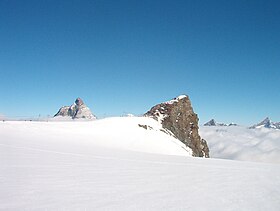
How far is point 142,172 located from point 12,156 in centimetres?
575

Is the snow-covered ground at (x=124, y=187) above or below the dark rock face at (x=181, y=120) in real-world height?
below

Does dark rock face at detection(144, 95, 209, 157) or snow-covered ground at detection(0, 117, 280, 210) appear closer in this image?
snow-covered ground at detection(0, 117, 280, 210)

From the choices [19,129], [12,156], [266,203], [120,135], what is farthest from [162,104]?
[266,203]

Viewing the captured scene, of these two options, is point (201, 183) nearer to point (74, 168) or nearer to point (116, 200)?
point (116, 200)

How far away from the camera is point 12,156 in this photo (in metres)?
11.6

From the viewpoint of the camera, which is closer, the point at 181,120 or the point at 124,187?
the point at 124,187

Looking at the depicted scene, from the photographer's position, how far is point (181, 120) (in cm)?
5800

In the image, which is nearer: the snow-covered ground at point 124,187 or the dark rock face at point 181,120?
the snow-covered ground at point 124,187

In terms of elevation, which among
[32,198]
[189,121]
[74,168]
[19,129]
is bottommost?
[32,198]

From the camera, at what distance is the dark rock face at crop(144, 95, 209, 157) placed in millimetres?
53750

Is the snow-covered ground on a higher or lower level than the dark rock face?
lower

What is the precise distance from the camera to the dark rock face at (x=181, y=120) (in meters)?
53.8

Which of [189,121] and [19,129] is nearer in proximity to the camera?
[19,129]

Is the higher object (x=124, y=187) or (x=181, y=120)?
(x=181, y=120)
